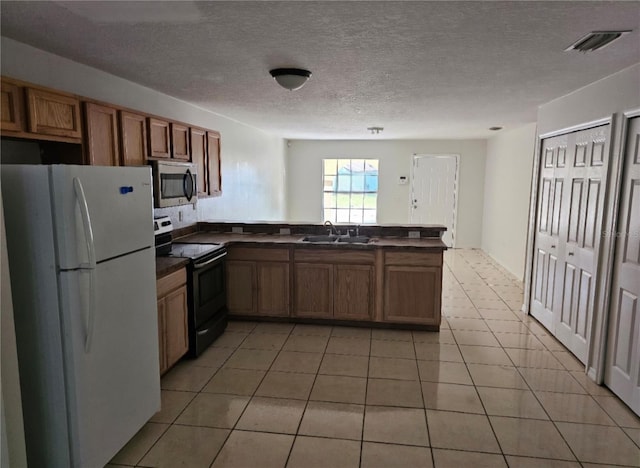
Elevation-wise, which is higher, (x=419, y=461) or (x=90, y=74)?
(x=90, y=74)

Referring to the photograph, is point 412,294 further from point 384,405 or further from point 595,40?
point 595,40

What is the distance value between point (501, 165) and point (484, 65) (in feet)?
15.6

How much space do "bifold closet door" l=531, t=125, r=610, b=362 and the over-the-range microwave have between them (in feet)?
11.1

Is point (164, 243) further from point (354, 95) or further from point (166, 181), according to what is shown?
point (354, 95)

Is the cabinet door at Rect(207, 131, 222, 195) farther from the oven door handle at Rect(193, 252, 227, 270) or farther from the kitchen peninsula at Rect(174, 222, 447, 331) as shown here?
the oven door handle at Rect(193, 252, 227, 270)

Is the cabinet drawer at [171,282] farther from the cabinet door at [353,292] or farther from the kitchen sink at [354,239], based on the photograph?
the kitchen sink at [354,239]

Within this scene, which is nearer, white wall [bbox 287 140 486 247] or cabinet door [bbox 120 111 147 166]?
cabinet door [bbox 120 111 147 166]

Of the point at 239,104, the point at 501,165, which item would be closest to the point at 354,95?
the point at 239,104

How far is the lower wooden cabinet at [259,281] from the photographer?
13.8 ft

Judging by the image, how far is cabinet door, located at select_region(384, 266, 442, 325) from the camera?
3980mm

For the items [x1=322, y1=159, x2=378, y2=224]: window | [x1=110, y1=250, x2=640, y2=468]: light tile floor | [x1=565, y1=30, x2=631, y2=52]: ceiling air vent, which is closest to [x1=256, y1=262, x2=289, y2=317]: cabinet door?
[x1=110, y1=250, x2=640, y2=468]: light tile floor

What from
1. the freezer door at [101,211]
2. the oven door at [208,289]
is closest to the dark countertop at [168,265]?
the oven door at [208,289]

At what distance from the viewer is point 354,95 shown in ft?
12.7

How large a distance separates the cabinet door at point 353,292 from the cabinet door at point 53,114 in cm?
252
